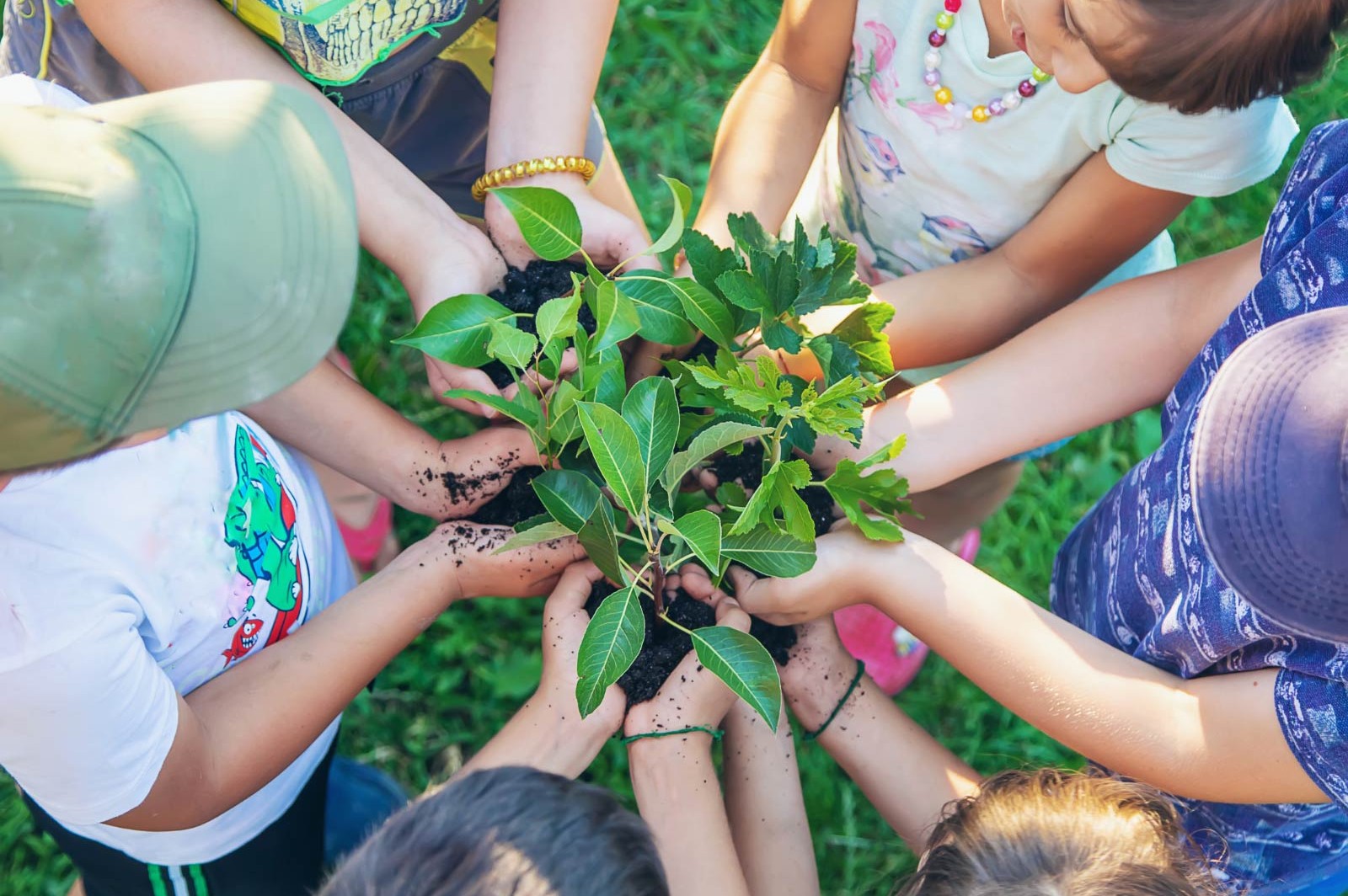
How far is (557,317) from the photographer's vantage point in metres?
1.21

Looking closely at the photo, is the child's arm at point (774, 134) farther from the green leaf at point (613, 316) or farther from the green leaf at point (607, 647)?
the green leaf at point (607, 647)

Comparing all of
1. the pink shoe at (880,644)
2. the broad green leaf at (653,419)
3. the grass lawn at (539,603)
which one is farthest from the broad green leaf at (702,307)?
the grass lawn at (539,603)

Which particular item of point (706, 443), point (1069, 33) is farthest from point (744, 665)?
point (1069, 33)

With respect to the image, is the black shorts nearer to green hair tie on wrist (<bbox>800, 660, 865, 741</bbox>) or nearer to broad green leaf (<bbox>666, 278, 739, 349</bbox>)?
green hair tie on wrist (<bbox>800, 660, 865, 741</bbox>)

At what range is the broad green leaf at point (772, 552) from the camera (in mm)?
1226

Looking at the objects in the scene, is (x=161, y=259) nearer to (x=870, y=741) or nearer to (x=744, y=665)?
(x=744, y=665)

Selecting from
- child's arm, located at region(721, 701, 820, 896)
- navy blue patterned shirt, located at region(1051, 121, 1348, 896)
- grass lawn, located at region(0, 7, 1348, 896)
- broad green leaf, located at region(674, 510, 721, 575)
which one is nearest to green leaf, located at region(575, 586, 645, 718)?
broad green leaf, located at region(674, 510, 721, 575)

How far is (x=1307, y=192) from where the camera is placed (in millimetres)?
1281

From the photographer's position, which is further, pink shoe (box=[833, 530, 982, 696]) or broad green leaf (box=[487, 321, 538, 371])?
pink shoe (box=[833, 530, 982, 696])

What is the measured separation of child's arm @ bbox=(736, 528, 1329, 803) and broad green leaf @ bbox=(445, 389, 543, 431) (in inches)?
16.3

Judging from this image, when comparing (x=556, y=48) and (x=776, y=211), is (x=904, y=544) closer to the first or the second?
(x=776, y=211)

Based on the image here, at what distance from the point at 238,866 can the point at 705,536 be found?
94 cm

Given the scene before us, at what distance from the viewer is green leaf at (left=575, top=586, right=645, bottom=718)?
1146 millimetres

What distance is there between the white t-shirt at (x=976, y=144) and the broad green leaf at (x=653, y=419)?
0.69 metres
